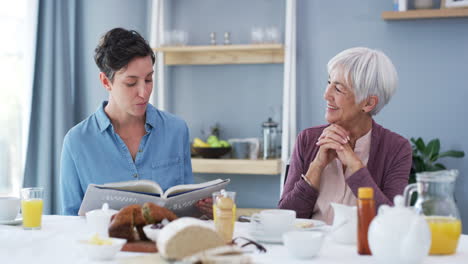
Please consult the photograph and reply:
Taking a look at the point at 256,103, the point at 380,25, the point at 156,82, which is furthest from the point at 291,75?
the point at 156,82

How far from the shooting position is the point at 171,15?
418 cm

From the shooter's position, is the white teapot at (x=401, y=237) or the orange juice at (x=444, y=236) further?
the orange juice at (x=444, y=236)

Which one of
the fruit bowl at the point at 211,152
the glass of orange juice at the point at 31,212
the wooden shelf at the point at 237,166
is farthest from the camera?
the fruit bowl at the point at 211,152

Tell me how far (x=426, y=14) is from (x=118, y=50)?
216cm

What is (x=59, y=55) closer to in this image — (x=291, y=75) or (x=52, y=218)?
(x=291, y=75)

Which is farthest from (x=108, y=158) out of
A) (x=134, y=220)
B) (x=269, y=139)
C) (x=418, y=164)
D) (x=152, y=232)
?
(x=418, y=164)

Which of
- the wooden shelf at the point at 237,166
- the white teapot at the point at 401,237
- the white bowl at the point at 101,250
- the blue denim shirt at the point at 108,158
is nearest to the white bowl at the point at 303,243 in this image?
the white teapot at the point at 401,237

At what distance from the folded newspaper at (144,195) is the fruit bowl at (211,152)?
1.90m

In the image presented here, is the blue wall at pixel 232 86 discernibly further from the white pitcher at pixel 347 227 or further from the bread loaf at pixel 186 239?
the bread loaf at pixel 186 239

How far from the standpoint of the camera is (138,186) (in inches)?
70.2

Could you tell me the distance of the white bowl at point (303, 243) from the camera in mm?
1328

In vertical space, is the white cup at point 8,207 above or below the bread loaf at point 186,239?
below

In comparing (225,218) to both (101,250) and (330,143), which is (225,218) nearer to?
(101,250)

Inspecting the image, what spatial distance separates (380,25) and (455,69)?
555 millimetres
